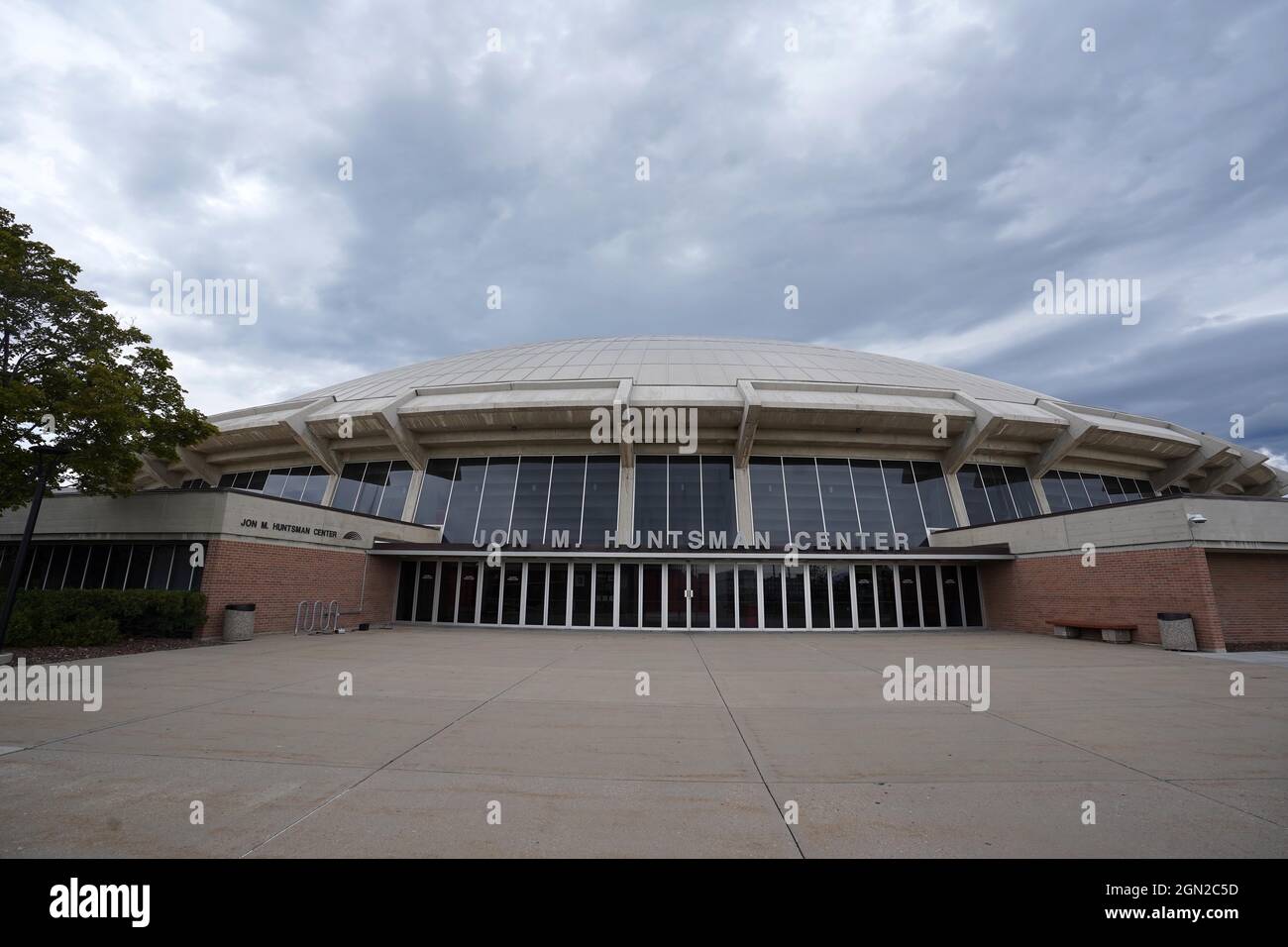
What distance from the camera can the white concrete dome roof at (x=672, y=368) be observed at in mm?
25750

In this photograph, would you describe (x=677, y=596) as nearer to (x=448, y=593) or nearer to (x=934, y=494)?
(x=448, y=593)

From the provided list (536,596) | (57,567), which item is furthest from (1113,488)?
(57,567)

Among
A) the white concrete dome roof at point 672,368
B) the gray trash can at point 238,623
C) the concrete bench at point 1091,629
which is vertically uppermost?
the white concrete dome roof at point 672,368

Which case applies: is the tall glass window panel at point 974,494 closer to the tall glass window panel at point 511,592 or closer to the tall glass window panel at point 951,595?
the tall glass window panel at point 951,595

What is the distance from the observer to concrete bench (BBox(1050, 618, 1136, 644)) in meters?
15.2

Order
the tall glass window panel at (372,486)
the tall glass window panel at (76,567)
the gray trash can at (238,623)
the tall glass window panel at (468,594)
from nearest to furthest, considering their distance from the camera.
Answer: the gray trash can at (238,623)
the tall glass window panel at (76,567)
the tall glass window panel at (468,594)
the tall glass window panel at (372,486)

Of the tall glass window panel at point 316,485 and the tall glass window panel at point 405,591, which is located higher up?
the tall glass window panel at point 316,485

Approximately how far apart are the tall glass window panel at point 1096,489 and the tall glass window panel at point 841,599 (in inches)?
558

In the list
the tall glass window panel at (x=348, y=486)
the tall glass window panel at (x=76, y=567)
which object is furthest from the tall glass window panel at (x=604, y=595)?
the tall glass window panel at (x=76, y=567)

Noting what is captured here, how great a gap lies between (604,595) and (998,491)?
1841 cm

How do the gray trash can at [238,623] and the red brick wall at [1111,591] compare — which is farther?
the gray trash can at [238,623]

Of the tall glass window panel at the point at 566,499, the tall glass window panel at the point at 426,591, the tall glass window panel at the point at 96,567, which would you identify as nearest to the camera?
the tall glass window panel at the point at 96,567
